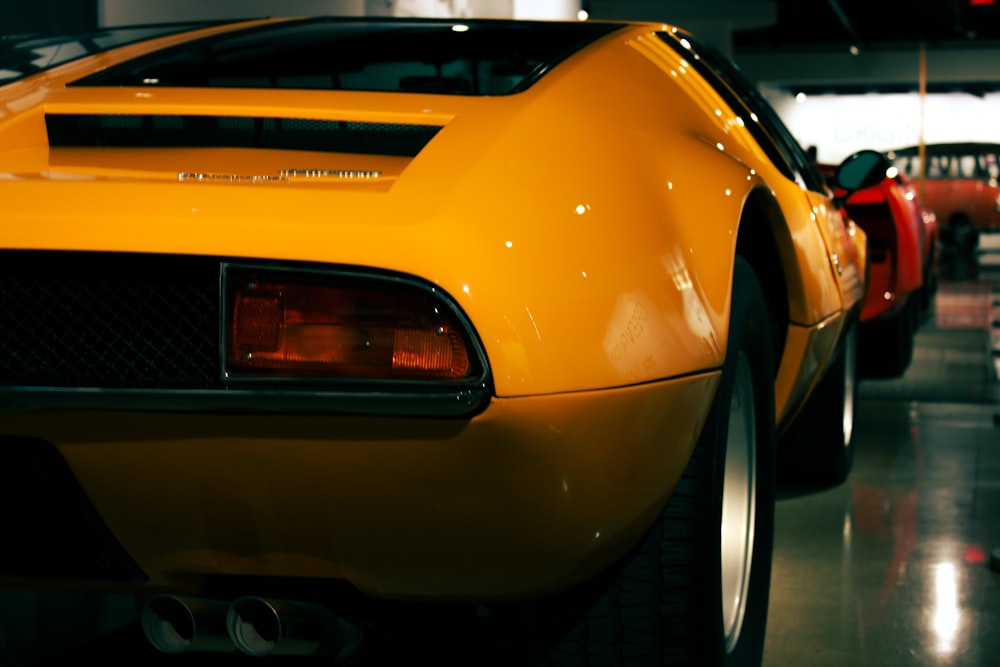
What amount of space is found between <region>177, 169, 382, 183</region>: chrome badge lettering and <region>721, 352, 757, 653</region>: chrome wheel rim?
81 cm

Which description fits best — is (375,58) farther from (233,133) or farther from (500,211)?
(500,211)

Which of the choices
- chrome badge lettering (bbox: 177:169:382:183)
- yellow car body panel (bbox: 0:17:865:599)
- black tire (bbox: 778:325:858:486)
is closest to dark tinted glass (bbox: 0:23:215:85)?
yellow car body panel (bbox: 0:17:865:599)

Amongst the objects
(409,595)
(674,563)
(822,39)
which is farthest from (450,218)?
(822,39)

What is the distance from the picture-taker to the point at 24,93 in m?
1.91

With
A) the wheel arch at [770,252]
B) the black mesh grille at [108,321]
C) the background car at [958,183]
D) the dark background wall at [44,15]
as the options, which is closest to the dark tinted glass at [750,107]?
the wheel arch at [770,252]

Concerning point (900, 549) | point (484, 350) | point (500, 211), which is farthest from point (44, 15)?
point (484, 350)

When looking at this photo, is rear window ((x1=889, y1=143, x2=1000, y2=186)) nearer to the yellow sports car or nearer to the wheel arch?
the wheel arch

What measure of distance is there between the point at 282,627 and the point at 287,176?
21.1 inches

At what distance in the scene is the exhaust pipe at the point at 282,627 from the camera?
1.54 m

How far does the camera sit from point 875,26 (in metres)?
27.0

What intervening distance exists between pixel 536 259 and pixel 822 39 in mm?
30552

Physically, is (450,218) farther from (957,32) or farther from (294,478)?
(957,32)

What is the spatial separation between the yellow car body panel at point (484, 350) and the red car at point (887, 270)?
3.97 meters

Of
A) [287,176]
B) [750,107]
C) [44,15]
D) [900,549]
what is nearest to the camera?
[287,176]
